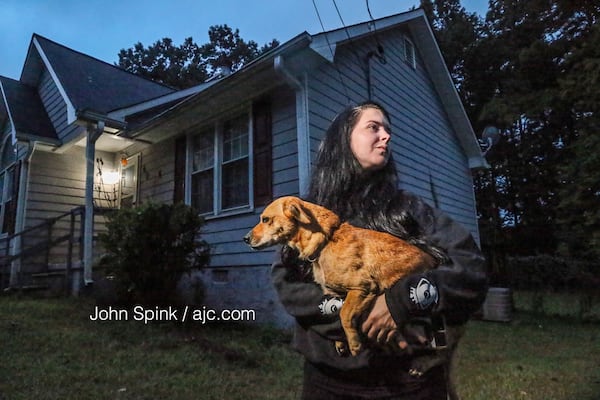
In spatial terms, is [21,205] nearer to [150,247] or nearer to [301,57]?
[150,247]

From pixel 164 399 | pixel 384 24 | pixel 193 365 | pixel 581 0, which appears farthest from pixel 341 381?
pixel 581 0

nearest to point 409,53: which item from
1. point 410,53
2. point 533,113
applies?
point 410,53

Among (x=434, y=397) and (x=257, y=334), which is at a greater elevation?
(x=434, y=397)

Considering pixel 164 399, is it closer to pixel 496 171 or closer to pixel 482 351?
pixel 482 351

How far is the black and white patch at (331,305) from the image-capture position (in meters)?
0.90

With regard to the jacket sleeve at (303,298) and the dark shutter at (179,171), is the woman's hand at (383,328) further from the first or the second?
the dark shutter at (179,171)

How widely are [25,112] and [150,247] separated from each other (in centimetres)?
618

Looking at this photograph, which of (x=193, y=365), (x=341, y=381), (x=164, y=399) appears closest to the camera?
(x=341, y=381)

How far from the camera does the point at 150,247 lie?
16.8 ft

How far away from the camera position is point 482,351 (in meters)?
4.67

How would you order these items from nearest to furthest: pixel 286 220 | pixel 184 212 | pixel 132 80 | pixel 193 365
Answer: pixel 286 220
pixel 193 365
pixel 184 212
pixel 132 80

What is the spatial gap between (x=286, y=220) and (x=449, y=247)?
0.40 m

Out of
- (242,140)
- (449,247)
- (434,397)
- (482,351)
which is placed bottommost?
(482,351)

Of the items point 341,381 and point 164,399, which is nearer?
point 341,381
